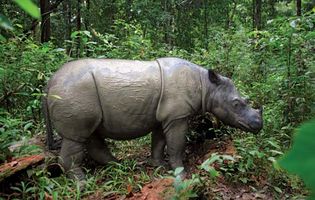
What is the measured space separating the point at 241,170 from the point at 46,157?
6.82ft

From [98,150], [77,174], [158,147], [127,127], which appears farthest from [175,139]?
[77,174]

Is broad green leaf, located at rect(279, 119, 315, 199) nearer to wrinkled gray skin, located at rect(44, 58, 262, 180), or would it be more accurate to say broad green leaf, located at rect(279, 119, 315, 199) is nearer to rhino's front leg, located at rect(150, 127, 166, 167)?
wrinkled gray skin, located at rect(44, 58, 262, 180)

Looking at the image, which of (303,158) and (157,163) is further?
(157,163)

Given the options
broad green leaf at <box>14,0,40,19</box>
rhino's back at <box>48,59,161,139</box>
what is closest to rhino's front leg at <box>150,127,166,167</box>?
rhino's back at <box>48,59,161,139</box>

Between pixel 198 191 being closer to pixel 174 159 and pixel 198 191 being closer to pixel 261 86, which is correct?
pixel 174 159

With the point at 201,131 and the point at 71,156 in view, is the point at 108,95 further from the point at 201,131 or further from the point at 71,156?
the point at 201,131

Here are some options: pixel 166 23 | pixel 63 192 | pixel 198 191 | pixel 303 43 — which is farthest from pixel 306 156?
pixel 166 23

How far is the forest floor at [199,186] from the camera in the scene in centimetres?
395

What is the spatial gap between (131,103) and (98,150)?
78 cm

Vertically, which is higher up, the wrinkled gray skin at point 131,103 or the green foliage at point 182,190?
the wrinkled gray skin at point 131,103

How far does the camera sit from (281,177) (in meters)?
4.60

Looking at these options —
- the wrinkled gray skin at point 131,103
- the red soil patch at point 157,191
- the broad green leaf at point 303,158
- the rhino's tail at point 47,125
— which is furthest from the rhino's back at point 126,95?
the broad green leaf at point 303,158

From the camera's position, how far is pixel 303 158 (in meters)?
0.38

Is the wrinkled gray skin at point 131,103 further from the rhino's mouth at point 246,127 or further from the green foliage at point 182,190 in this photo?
the green foliage at point 182,190
